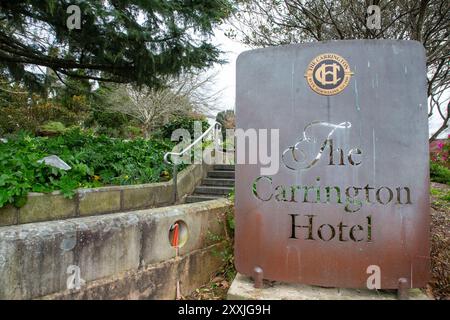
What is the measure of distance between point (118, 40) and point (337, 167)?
469 cm

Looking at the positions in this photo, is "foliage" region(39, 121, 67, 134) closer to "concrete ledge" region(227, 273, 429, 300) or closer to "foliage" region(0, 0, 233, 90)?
"foliage" region(0, 0, 233, 90)

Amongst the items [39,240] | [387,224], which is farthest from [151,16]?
[387,224]

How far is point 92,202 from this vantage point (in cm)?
416

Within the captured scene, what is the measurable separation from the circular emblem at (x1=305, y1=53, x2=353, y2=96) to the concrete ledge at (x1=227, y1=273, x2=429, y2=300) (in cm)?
159

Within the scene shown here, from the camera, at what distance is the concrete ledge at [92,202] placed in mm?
3482

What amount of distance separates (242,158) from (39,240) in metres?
1.58

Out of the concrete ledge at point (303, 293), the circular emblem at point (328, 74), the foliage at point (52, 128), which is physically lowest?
the concrete ledge at point (303, 293)

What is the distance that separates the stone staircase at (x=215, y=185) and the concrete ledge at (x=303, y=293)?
11.5ft

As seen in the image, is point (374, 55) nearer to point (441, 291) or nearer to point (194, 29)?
point (441, 291)

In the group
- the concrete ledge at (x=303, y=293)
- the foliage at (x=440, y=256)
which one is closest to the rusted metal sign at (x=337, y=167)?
the concrete ledge at (x=303, y=293)

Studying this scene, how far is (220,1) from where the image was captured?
19.2 ft

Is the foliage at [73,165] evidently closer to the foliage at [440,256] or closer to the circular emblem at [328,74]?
the circular emblem at [328,74]

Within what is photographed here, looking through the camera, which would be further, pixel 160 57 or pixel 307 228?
pixel 160 57

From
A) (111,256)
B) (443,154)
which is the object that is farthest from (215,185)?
(443,154)
